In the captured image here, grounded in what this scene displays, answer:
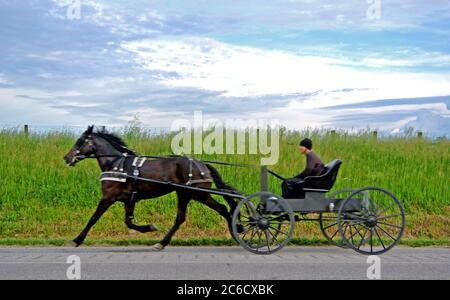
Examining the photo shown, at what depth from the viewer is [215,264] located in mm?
11133

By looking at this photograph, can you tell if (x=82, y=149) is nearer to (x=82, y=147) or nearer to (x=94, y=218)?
(x=82, y=147)

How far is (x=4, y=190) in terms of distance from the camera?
63.0 feet

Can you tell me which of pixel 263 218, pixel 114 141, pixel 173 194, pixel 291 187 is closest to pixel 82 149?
pixel 114 141

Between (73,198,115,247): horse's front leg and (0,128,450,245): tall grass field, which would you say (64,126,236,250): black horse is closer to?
(73,198,115,247): horse's front leg

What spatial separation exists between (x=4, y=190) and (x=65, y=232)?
2.93 metres

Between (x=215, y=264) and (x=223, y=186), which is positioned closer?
(x=215, y=264)

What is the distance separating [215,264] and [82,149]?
432 centimetres

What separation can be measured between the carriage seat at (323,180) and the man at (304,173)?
10 cm

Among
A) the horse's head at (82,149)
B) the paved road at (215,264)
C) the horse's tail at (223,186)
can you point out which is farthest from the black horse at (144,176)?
the paved road at (215,264)

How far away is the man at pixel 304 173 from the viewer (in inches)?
509

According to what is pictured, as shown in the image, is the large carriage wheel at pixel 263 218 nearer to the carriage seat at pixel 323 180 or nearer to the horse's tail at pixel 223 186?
the carriage seat at pixel 323 180

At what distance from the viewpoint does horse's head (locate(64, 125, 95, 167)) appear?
14.1 metres
